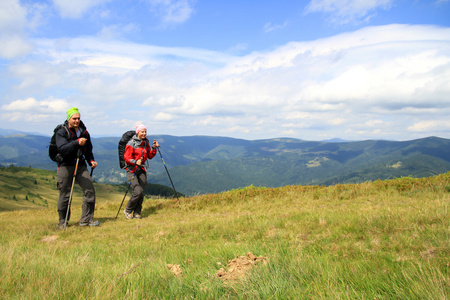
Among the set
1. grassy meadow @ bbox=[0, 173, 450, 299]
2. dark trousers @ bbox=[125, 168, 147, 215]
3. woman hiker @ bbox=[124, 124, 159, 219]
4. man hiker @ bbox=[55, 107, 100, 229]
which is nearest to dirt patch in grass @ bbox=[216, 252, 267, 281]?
grassy meadow @ bbox=[0, 173, 450, 299]

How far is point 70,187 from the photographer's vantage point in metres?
9.75

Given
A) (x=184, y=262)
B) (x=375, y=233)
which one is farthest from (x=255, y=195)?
(x=184, y=262)

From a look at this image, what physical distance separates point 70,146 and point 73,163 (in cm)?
93

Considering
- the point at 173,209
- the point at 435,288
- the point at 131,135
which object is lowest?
the point at 173,209

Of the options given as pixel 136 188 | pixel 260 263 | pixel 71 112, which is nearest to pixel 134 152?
pixel 136 188

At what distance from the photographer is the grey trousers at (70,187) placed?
9469mm

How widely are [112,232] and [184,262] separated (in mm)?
5510

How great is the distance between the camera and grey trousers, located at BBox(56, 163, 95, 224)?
9469 millimetres

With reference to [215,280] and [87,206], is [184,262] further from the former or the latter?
[87,206]

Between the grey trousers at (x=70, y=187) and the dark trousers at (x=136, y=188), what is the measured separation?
1.60 meters

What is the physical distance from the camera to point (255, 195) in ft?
45.0

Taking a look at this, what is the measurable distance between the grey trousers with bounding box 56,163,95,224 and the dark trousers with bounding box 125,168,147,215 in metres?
1.60

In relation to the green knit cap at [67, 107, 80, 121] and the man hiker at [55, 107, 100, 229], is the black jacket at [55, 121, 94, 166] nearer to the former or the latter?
the man hiker at [55, 107, 100, 229]

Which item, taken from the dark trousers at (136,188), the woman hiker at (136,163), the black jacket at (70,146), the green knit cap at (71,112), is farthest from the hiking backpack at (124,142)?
the green knit cap at (71,112)
